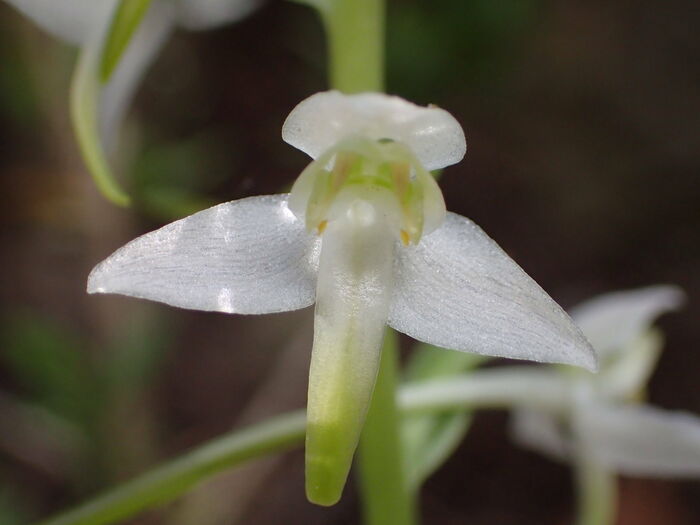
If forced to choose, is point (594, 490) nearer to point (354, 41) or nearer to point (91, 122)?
point (354, 41)

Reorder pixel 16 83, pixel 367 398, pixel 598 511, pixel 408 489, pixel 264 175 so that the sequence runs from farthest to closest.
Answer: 1. pixel 264 175
2. pixel 16 83
3. pixel 598 511
4. pixel 408 489
5. pixel 367 398

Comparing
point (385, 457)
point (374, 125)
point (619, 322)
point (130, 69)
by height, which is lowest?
point (385, 457)

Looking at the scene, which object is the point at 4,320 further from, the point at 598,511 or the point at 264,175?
the point at 598,511

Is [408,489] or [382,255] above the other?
[382,255]

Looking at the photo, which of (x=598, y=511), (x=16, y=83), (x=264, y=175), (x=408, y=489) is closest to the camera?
(x=408, y=489)

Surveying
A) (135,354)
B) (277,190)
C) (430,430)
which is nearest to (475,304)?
(430,430)

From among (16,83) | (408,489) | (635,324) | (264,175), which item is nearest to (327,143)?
(408,489)

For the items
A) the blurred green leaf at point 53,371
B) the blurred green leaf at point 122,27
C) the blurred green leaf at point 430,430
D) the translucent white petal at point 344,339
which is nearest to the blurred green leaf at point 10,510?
the blurred green leaf at point 53,371

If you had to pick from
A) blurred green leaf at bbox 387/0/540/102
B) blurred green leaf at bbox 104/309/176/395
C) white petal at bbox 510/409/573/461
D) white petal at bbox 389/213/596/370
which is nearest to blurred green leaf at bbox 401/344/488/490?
white petal at bbox 510/409/573/461
